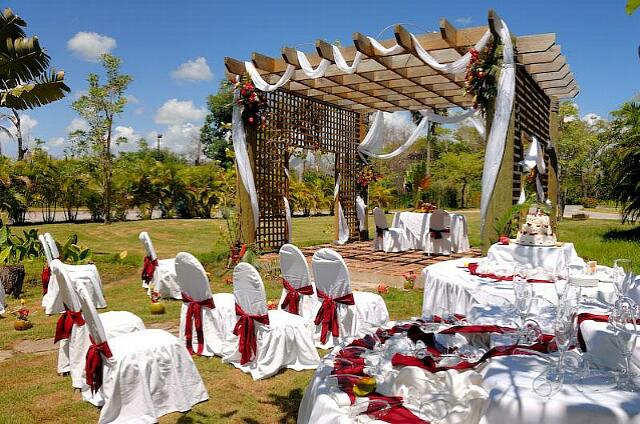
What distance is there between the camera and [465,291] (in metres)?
4.18

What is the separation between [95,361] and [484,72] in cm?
634

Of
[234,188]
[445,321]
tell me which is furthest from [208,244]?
[445,321]

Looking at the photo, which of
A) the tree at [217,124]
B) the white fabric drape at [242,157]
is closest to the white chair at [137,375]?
the white fabric drape at [242,157]

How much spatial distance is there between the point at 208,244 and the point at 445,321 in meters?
11.9

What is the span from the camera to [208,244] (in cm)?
1401

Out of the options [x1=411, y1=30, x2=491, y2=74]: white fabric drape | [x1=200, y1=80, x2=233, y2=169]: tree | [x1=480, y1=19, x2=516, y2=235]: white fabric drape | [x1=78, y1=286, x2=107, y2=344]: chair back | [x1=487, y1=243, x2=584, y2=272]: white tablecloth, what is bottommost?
[x1=78, y1=286, x2=107, y2=344]: chair back

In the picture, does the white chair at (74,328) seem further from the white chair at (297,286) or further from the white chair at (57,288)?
the white chair at (57,288)

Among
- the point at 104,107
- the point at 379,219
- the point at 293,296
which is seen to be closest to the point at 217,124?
the point at 104,107

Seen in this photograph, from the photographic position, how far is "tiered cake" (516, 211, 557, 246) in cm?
481

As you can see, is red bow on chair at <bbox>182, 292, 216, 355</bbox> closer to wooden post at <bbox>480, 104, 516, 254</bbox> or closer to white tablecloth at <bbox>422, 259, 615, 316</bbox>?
white tablecloth at <bbox>422, 259, 615, 316</bbox>

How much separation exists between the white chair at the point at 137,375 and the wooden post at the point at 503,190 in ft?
17.1

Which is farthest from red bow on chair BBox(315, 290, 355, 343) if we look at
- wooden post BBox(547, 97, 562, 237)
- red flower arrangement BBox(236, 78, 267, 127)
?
wooden post BBox(547, 97, 562, 237)

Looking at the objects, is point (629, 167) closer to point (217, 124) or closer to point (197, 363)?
point (197, 363)

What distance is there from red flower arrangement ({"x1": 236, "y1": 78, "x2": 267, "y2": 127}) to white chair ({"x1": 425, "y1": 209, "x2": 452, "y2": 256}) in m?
4.19
